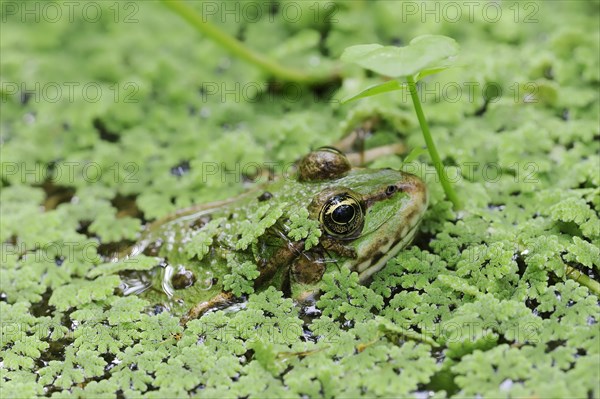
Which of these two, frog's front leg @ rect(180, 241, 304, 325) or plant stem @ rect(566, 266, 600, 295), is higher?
plant stem @ rect(566, 266, 600, 295)

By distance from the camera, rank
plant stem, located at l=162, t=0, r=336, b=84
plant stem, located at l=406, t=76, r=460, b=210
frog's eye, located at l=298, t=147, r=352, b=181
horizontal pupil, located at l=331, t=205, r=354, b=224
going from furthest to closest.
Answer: plant stem, located at l=162, t=0, r=336, b=84 → frog's eye, located at l=298, t=147, r=352, b=181 → horizontal pupil, located at l=331, t=205, r=354, b=224 → plant stem, located at l=406, t=76, r=460, b=210

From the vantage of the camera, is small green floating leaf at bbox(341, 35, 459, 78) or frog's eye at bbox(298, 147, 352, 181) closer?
small green floating leaf at bbox(341, 35, 459, 78)

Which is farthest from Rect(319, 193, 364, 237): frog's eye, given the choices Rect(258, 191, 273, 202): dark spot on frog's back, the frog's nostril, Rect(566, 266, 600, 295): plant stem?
Rect(566, 266, 600, 295): plant stem

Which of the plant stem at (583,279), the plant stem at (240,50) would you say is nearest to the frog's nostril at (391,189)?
the plant stem at (583,279)

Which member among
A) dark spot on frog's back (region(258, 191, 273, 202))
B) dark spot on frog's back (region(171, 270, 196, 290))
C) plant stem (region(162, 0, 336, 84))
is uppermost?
plant stem (region(162, 0, 336, 84))

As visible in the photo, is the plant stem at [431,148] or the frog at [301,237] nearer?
the plant stem at [431,148]

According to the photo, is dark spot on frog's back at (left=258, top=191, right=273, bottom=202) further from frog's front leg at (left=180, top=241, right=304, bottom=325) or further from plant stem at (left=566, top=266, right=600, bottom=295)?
plant stem at (left=566, top=266, right=600, bottom=295)

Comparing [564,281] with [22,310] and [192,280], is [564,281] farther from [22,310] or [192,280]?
[22,310]

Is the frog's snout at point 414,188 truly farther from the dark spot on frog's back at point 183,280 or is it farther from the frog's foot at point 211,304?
the dark spot on frog's back at point 183,280
